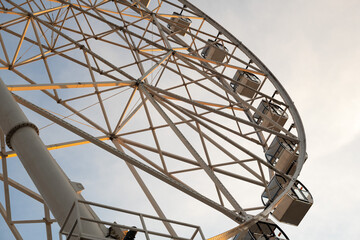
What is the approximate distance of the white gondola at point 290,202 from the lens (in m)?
13.7

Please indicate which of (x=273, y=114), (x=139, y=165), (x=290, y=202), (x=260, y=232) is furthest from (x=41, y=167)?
(x=273, y=114)

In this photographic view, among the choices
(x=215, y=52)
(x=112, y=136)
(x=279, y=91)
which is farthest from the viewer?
(x=215, y=52)

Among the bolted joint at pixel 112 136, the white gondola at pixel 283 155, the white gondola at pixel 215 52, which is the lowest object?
the bolted joint at pixel 112 136

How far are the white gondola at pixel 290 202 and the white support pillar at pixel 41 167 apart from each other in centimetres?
808

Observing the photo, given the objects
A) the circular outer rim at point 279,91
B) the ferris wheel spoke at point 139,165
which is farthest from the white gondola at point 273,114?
the ferris wheel spoke at point 139,165

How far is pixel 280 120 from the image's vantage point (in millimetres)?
21141

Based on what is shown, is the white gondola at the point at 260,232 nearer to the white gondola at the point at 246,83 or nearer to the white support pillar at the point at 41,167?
the white support pillar at the point at 41,167

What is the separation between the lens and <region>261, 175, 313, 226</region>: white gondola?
13.7 metres

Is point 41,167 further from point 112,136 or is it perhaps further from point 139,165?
point 112,136

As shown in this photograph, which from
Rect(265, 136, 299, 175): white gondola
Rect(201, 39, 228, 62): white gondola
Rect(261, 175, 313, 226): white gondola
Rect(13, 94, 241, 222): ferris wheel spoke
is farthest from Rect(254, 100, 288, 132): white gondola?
Rect(13, 94, 241, 222): ferris wheel spoke

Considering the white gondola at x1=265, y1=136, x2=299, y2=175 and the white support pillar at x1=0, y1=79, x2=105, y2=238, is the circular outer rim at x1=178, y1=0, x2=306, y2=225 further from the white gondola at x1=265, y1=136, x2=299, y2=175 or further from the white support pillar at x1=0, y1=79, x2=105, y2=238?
the white support pillar at x1=0, y1=79, x2=105, y2=238

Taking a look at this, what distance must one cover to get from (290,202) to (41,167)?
364 inches

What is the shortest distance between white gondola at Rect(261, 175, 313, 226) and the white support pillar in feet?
26.5

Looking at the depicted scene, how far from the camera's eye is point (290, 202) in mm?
13656
